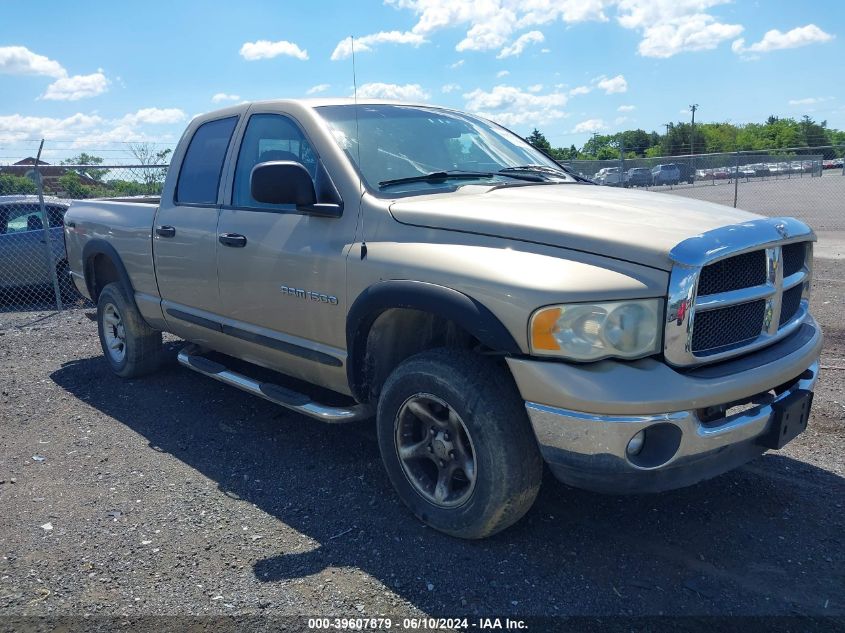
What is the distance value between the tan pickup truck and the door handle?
0.02 meters

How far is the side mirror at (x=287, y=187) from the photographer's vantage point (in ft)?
12.1

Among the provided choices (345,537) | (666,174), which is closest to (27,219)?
(345,537)

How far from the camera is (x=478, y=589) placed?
308cm

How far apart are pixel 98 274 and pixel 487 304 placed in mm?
4770

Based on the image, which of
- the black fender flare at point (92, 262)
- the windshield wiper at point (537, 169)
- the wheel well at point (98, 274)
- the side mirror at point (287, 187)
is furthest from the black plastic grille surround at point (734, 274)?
the wheel well at point (98, 274)

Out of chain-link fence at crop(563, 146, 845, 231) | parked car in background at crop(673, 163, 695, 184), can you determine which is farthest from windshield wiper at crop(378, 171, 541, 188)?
parked car in background at crop(673, 163, 695, 184)

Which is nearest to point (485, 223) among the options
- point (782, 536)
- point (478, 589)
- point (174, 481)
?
point (478, 589)

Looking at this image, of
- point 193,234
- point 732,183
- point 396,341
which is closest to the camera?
point 396,341

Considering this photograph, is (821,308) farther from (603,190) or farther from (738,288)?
(738,288)

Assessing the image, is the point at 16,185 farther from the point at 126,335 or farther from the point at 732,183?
the point at 732,183

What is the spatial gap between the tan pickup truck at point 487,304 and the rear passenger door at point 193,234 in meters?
0.03

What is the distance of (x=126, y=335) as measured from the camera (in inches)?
239

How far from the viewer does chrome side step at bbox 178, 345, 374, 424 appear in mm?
3896

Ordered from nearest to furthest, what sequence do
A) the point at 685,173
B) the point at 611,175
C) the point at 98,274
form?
the point at 98,274 → the point at 611,175 → the point at 685,173
